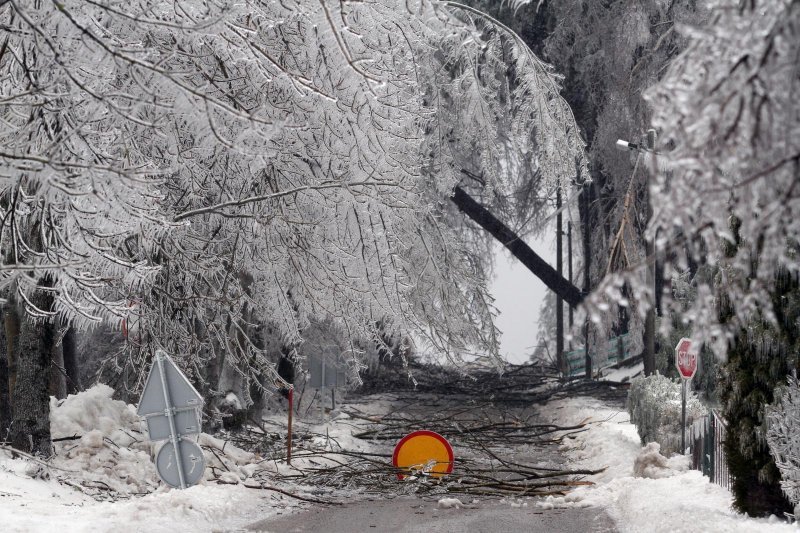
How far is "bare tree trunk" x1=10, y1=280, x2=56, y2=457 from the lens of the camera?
38.7ft

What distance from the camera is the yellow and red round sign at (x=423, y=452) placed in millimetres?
13180

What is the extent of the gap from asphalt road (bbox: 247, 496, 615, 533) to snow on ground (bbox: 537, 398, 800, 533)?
334mm

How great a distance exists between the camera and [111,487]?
12109 mm

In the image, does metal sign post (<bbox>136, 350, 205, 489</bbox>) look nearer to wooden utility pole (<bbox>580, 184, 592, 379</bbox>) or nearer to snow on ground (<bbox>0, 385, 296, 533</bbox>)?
snow on ground (<bbox>0, 385, 296, 533</bbox>)

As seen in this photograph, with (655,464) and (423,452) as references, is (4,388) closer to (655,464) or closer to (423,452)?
(423,452)

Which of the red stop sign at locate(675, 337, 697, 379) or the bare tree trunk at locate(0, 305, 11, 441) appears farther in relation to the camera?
the bare tree trunk at locate(0, 305, 11, 441)

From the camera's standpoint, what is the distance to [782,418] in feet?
31.7

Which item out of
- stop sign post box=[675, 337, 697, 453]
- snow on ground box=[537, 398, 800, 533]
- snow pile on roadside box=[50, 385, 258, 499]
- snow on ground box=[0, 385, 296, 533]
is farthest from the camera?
stop sign post box=[675, 337, 697, 453]

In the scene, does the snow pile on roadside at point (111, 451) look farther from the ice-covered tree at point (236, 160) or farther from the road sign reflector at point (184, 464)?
the road sign reflector at point (184, 464)

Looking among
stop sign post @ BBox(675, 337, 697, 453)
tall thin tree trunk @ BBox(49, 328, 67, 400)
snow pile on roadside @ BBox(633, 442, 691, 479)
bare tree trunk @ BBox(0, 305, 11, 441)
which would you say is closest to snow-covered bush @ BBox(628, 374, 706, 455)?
stop sign post @ BBox(675, 337, 697, 453)

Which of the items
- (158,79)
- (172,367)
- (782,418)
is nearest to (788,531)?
(782,418)

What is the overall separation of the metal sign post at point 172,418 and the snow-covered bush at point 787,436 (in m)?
5.25

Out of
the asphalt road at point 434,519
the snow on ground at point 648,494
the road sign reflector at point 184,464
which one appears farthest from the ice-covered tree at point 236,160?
the snow on ground at point 648,494

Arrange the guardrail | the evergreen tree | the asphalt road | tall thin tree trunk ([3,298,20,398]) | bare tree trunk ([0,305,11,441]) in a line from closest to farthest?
the evergreen tree, the asphalt road, tall thin tree trunk ([3,298,20,398]), bare tree trunk ([0,305,11,441]), the guardrail
